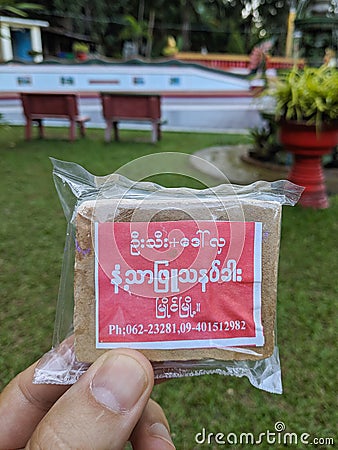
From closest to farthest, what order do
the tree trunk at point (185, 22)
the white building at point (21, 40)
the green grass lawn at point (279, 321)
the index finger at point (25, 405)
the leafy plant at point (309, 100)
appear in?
the index finger at point (25, 405) → the green grass lawn at point (279, 321) → the leafy plant at point (309, 100) → the white building at point (21, 40) → the tree trunk at point (185, 22)

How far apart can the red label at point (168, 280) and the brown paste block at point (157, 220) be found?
14mm

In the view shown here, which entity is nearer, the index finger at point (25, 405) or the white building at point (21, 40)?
the index finger at point (25, 405)

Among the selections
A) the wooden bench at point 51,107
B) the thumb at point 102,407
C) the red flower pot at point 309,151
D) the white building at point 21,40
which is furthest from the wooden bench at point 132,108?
the thumb at point 102,407

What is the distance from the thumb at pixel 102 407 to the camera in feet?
2.32

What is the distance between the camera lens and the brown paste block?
30.8 inches

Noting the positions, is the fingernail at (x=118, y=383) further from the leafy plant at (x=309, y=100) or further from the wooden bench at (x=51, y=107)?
the wooden bench at (x=51, y=107)

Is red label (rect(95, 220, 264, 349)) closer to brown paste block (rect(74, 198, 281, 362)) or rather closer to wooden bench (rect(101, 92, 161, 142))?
brown paste block (rect(74, 198, 281, 362))

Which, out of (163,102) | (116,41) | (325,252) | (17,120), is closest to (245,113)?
(163,102)

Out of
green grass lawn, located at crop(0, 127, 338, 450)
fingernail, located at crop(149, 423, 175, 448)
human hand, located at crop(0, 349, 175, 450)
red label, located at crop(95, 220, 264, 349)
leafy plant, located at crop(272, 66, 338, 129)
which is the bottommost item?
green grass lawn, located at crop(0, 127, 338, 450)

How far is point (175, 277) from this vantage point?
787 mm

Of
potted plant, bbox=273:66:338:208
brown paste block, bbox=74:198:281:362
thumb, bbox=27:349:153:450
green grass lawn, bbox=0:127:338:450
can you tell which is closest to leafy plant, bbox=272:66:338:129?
potted plant, bbox=273:66:338:208

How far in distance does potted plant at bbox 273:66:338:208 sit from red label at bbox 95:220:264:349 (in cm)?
259

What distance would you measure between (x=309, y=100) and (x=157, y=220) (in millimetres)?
2746

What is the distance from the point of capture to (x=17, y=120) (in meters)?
7.70
